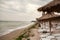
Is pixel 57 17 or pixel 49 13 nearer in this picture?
pixel 57 17

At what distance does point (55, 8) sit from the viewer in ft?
12.1

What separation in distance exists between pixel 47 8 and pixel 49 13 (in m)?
0.18

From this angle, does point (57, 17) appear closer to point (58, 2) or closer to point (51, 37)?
point (58, 2)

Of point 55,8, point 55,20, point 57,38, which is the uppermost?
point 55,8

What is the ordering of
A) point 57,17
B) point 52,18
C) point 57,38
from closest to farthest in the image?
point 57,17, point 52,18, point 57,38

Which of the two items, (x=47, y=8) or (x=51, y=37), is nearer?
(x=47, y=8)

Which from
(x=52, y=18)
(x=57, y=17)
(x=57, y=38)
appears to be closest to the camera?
(x=57, y=17)

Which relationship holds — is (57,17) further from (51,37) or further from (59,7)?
(51,37)

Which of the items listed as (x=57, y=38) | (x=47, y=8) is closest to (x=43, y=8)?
(x=47, y=8)

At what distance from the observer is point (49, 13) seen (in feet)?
12.9

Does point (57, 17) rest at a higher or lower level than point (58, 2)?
lower

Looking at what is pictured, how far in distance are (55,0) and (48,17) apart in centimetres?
42

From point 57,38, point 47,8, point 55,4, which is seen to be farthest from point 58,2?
point 57,38

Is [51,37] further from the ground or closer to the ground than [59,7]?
closer to the ground
